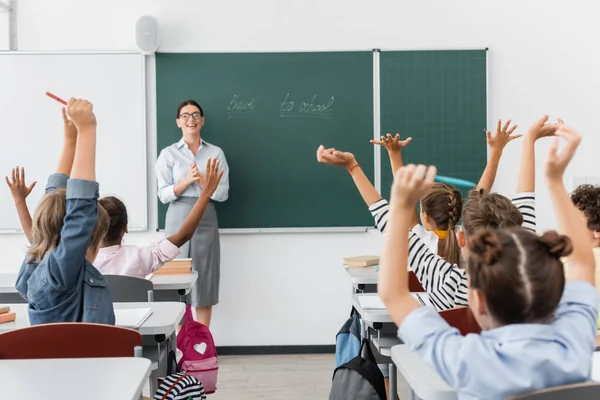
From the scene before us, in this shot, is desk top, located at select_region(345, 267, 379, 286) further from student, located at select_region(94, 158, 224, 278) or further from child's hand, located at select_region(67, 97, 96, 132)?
child's hand, located at select_region(67, 97, 96, 132)

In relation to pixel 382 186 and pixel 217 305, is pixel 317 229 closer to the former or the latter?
pixel 382 186

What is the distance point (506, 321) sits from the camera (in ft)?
3.91

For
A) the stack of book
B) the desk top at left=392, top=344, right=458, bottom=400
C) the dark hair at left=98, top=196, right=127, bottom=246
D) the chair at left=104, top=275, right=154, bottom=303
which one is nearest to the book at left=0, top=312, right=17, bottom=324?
the stack of book

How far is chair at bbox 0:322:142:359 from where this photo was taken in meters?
1.67

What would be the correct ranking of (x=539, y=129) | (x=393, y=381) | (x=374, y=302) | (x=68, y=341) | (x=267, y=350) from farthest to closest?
(x=267, y=350) → (x=393, y=381) → (x=374, y=302) → (x=539, y=129) → (x=68, y=341)

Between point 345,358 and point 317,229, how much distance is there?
2.23 meters

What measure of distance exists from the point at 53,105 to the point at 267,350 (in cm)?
234

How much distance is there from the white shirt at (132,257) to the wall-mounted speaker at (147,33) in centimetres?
218

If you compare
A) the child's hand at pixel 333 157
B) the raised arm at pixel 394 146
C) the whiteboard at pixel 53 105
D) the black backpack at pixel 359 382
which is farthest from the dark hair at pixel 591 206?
the whiteboard at pixel 53 105

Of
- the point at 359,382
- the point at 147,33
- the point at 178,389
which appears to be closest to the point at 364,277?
the point at 359,382

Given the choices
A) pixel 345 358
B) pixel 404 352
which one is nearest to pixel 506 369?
pixel 404 352

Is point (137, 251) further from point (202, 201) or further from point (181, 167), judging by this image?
point (181, 167)

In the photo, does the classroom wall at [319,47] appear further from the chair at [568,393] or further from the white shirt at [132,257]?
the chair at [568,393]

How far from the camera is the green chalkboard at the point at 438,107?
16.0ft
